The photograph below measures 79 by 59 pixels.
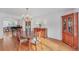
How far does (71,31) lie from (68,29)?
0.06m

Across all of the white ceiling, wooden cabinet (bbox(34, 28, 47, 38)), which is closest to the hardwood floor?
wooden cabinet (bbox(34, 28, 47, 38))

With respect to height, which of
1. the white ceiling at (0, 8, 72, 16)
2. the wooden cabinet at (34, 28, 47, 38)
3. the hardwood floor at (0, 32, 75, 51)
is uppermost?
the white ceiling at (0, 8, 72, 16)

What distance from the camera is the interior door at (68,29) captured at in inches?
91.3

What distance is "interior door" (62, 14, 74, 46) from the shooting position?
232 centimetres

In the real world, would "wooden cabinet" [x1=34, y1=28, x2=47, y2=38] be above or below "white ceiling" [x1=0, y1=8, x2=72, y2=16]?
below

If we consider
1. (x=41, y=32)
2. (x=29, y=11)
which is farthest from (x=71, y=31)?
(x=29, y=11)

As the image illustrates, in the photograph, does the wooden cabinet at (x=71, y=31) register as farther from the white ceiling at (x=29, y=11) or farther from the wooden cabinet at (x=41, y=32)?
the wooden cabinet at (x=41, y=32)

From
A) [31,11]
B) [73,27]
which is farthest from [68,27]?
[31,11]

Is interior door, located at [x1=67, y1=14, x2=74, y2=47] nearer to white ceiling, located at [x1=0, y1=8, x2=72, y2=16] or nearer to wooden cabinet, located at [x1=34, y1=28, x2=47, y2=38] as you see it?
white ceiling, located at [x1=0, y1=8, x2=72, y2=16]

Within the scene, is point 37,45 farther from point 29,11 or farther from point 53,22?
point 29,11

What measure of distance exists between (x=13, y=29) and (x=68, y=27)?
84 centimetres

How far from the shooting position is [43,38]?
2363 mm

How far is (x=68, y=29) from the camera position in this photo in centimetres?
235
